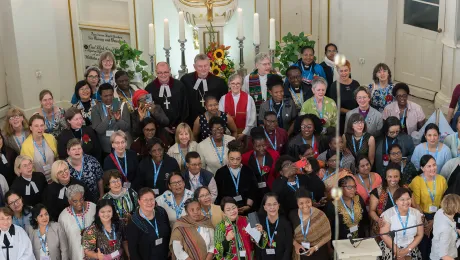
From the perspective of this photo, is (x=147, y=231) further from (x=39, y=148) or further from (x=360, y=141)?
(x=360, y=141)

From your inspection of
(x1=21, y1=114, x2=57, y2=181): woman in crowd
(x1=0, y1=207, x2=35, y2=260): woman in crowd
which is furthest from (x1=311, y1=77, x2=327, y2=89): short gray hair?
(x1=0, y1=207, x2=35, y2=260): woman in crowd

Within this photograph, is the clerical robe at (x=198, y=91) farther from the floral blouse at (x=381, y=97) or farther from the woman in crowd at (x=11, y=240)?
the woman in crowd at (x=11, y=240)

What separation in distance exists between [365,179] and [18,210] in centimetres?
296

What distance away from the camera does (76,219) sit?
24.1ft

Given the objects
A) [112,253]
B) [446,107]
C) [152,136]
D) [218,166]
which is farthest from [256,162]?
[446,107]

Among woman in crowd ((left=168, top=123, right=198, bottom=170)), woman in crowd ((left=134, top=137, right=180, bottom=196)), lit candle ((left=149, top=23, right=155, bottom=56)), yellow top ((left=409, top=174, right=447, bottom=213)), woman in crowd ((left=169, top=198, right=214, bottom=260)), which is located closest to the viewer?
woman in crowd ((left=169, top=198, right=214, bottom=260))

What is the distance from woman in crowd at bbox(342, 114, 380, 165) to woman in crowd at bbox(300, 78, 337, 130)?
1.43 feet

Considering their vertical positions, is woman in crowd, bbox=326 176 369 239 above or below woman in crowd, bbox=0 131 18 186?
below

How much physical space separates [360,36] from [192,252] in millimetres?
4899

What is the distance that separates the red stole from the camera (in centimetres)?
880

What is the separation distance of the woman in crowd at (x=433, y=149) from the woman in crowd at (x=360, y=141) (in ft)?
1.31

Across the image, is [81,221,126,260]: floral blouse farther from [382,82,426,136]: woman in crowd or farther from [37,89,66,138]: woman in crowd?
[382,82,426,136]: woman in crowd

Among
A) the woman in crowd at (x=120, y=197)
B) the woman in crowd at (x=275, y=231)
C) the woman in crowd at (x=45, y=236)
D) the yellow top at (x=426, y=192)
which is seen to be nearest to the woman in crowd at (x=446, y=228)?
the yellow top at (x=426, y=192)

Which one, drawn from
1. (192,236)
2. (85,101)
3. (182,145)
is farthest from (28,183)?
→ (192,236)
